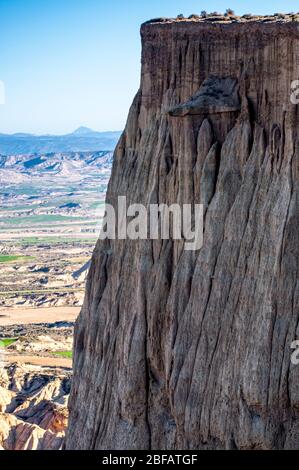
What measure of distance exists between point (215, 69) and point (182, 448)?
1129 centimetres

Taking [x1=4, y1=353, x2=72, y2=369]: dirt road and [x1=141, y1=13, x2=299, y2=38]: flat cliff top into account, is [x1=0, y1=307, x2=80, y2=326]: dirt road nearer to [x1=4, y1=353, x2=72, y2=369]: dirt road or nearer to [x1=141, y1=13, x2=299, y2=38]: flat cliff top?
[x1=4, y1=353, x2=72, y2=369]: dirt road

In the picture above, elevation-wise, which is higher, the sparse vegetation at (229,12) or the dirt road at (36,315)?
the sparse vegetation at (229,12)

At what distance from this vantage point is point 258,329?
86.6 ft

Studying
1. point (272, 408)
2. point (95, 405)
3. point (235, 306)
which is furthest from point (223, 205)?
point (95, 405)

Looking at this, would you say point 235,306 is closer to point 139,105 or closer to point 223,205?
point 223,205

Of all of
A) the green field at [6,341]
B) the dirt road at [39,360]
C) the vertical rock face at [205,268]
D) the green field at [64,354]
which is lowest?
the green field at [6,341]

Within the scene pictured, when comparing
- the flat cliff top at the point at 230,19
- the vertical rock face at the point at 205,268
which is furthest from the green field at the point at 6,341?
the flat cliff top at the point at 230,19

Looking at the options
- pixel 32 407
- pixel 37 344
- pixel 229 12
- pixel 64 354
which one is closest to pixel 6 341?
pixel 37 344

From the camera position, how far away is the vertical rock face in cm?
2627

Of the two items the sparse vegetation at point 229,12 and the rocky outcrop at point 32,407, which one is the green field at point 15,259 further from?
the sparse vegetation at point 229,12

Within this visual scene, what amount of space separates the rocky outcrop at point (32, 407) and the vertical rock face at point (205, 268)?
22.6 meters

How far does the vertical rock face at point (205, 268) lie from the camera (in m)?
26.3

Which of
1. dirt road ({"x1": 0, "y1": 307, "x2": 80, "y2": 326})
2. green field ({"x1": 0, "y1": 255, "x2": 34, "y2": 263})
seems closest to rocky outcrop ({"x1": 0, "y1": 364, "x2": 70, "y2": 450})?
dirt road ({"x1": 0, "y1": 307, "x2": 80, "y2": 326})

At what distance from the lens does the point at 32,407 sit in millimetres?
67875
